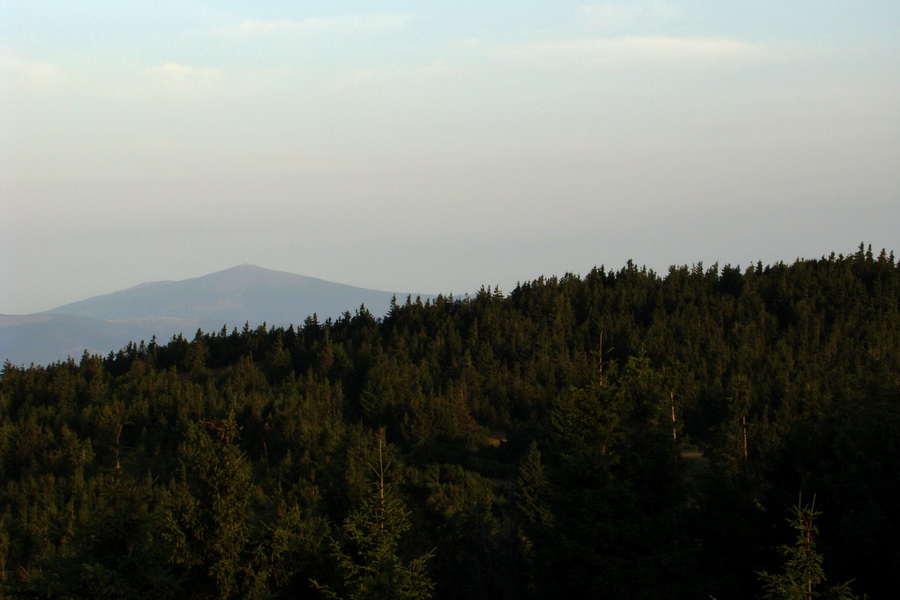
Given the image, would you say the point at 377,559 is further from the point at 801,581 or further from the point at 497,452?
the point at 497,452

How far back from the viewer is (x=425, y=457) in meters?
101

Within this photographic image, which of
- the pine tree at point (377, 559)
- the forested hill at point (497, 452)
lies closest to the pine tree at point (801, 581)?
the forested hill at point (497, 452)

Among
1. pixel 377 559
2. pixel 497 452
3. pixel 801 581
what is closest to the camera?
pixel 801 581

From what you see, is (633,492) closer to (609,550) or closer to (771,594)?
(609,550)

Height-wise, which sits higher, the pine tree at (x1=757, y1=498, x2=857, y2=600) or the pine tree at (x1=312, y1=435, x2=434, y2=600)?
the pine tree at (x1=757, y1=498, x2=857, y2=600)

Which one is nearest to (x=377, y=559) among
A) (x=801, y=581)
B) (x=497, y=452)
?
(x=801, y=581)

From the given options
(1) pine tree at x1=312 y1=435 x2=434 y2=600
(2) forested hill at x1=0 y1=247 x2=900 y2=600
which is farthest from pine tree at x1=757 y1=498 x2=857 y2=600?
(1) pine tree at x1=312 y1=435 x2=434 y2=600

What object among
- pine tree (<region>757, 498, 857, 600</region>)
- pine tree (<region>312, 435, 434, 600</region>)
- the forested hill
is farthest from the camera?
the forested hill

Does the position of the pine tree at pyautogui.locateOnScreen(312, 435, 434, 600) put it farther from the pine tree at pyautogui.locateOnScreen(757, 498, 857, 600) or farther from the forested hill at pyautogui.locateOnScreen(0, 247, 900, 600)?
the pine tree at pyautogui.locateOnScreen(757, 498, 857, 600)

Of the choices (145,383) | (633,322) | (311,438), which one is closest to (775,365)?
(633,322)

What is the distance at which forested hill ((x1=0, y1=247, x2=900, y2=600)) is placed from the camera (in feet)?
96.6

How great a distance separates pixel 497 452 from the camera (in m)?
105

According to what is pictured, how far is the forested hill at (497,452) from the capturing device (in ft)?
96.6

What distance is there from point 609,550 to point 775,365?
94215mm
